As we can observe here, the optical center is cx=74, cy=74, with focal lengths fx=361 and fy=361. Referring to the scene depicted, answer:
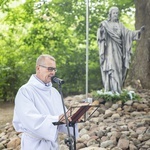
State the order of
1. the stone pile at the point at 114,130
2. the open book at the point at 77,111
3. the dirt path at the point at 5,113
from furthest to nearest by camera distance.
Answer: the dirt path at the point at 5,113 < the stone pile at the point at 114,130 < the open book at the point at 77,111

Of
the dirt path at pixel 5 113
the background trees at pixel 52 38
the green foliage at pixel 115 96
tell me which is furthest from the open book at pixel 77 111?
the background trees at pixel 52 38

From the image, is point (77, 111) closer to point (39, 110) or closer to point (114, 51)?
point (39, 110)

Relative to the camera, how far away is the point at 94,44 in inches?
546

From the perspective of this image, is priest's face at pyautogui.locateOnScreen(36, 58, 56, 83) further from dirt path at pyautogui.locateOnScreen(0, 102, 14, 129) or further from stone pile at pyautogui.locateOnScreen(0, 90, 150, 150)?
dirt path at pyautogui.locateOnScreen(0, 102, 14, 129)

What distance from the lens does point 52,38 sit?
12.5m

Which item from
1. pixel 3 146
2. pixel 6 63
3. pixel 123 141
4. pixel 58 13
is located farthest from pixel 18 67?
pixel 123 141

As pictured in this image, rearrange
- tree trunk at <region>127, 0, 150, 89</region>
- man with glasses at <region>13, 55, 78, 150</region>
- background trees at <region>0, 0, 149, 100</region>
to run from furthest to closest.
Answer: background trees at <region>0, 0, 149, 100</region>
tree trunk at <region>127, 0, 150, 89</region>
man with glasses at <region>13, 55, 78, 150</region>

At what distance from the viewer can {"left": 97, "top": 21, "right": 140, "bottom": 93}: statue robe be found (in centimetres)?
829

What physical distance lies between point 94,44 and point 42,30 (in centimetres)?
240

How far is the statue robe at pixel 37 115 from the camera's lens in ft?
8.75

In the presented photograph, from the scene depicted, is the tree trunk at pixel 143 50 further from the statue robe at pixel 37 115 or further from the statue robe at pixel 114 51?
the statue robe at pixel 37 115

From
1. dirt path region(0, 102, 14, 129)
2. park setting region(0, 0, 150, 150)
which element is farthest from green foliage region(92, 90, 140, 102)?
dirt path region(0, 102, 14, 129)

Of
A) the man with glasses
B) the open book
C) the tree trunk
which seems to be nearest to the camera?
the open book

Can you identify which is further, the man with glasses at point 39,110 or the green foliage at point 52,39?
the green foliage at point 52,39
